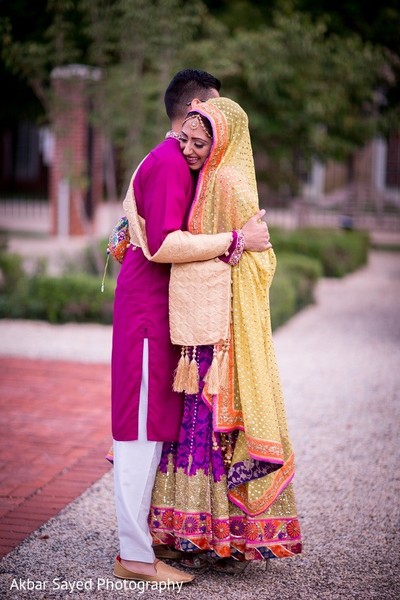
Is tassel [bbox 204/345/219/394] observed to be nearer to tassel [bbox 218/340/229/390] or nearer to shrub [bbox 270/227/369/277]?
tassel [bbox 218/340/229/390]

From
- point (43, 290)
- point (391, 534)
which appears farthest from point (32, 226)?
point (391, 534)

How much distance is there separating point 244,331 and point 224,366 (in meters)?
0.15

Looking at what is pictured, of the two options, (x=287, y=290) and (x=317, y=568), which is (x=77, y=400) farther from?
(x=287, y=290)

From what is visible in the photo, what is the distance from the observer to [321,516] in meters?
4.22

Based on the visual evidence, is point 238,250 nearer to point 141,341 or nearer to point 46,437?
point 141,341

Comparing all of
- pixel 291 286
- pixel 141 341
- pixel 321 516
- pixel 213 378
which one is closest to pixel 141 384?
pixel 141 341

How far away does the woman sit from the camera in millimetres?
3266

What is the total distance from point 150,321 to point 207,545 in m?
0.90

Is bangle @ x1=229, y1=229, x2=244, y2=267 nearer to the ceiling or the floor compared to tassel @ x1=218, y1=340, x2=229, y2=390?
nearer to the ceiling

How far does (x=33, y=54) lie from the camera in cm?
941

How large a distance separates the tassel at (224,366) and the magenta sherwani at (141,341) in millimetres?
205

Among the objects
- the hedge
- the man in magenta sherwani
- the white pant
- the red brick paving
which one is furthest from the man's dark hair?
the hedge

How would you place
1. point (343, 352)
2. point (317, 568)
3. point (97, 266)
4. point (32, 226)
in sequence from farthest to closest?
point (32, 226) < point (97, 266) < point (343, 352) < point (317, 568)

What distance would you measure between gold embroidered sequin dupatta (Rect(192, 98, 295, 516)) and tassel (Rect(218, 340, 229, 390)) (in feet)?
0.09
